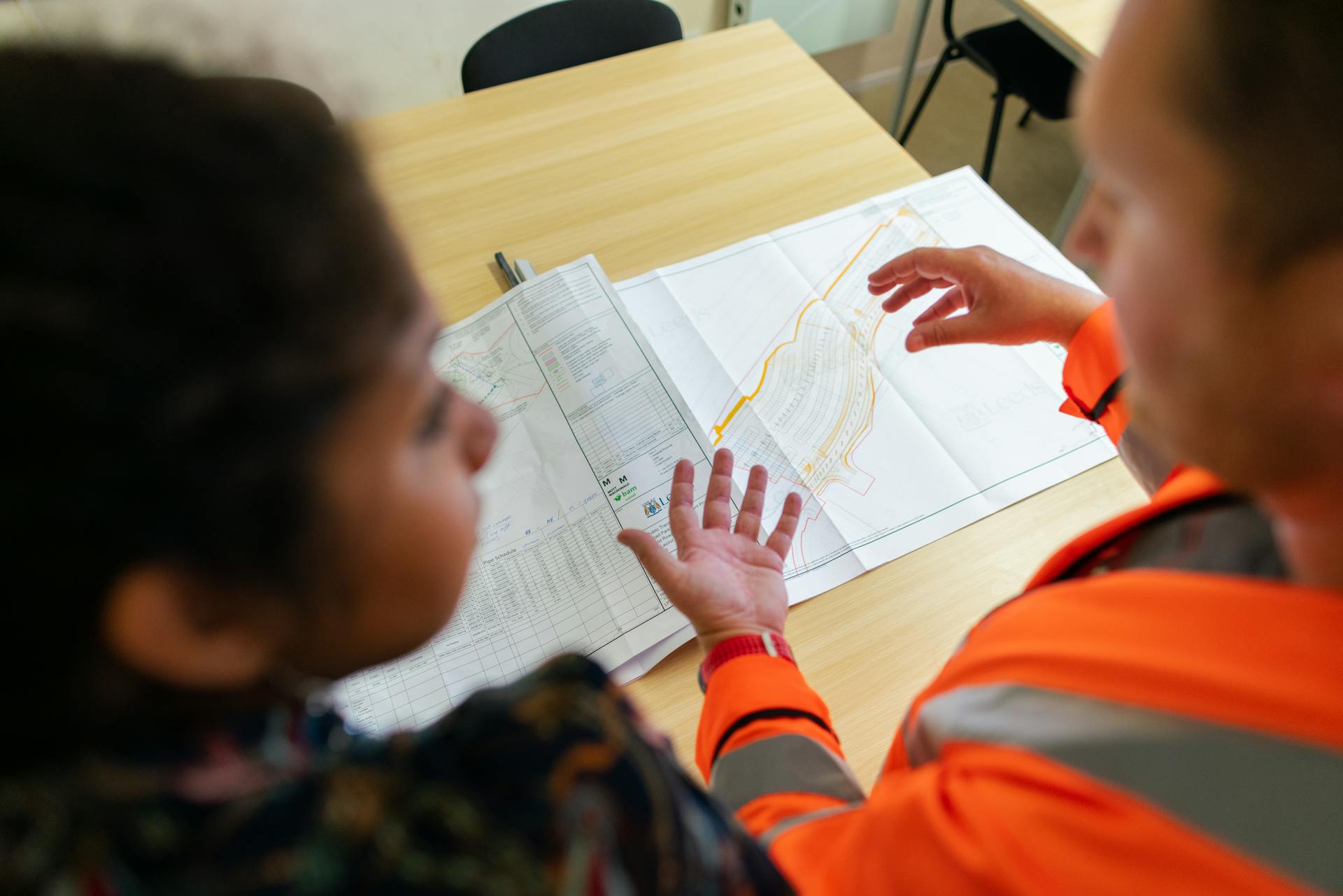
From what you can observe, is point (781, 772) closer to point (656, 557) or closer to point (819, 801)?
point (819, 801)

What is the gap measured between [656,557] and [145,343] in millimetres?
442

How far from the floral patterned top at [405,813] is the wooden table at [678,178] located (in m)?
0.40

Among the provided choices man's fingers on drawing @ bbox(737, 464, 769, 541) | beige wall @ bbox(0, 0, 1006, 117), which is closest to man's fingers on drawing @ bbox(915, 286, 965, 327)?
man's fingers on drawing @ bbox(737, 464, 769, 541)

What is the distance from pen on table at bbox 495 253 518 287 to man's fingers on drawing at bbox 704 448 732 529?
0.40 m

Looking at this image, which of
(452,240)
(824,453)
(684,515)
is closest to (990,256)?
(824,453)

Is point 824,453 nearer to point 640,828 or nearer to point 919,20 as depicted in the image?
point 640,828

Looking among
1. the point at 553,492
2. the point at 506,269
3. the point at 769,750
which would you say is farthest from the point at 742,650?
the point at 506,269

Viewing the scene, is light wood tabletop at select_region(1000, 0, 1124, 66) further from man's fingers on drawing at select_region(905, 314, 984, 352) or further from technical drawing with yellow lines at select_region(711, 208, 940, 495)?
man's fingers on drawing at select_region(905, 314, 984, 352)

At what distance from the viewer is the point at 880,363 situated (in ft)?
2.88

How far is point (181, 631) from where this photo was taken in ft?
0.90

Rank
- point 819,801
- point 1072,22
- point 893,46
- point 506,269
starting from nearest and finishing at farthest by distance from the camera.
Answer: point 819,801, point 506,269, point 1072,22, point 893,46

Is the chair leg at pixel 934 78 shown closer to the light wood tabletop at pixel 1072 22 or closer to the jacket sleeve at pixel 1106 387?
the light wood tabletop at pixel 1072 22

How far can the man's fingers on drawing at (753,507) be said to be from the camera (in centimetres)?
68

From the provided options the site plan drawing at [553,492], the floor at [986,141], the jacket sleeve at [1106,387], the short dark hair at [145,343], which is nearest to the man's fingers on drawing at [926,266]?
the jacket sleeve at [1106,387]
